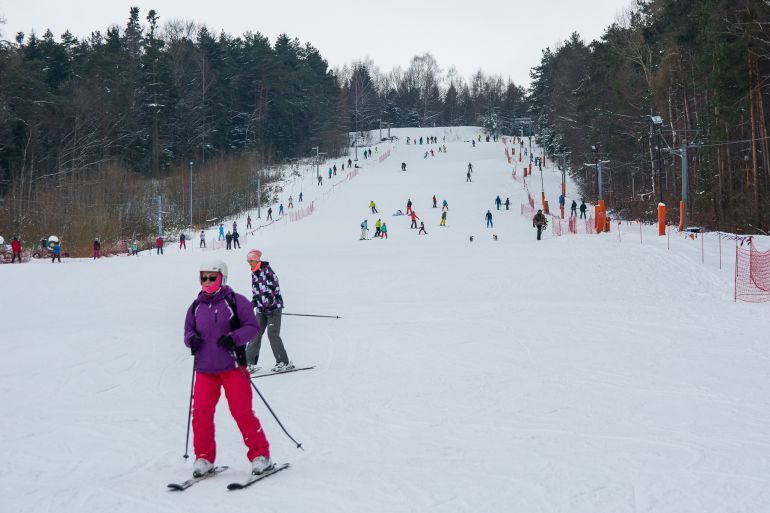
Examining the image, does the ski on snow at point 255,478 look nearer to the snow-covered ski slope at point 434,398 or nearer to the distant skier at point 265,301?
the snow-covered ski slope at point 434,398

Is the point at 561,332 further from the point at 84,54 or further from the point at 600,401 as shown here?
the point at 84,54

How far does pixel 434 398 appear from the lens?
7781mm

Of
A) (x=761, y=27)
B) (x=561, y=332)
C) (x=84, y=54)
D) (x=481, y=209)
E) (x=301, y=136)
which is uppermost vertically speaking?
(x=84, y=54)

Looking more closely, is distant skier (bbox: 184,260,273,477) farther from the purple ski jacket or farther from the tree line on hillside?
the tree line on hillside

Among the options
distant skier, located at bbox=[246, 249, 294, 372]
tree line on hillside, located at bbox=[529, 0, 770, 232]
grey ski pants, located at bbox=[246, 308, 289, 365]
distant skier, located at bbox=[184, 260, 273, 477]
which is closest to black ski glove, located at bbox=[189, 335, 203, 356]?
distant skier, located at bbox=[184, 260, 273, 477]

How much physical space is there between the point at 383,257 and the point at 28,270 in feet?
42.6

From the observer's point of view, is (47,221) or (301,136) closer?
(47,221)

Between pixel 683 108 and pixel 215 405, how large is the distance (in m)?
41.7

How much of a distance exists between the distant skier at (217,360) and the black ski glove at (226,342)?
0.02 meters

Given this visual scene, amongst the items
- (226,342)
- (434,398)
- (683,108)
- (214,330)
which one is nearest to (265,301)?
(434,398)

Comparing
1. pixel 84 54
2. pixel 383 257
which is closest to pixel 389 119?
pixel 84 54

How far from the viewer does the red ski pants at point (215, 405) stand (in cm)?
511

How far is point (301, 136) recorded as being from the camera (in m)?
89.4

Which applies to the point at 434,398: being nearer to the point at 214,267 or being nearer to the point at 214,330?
the point at 214,330
